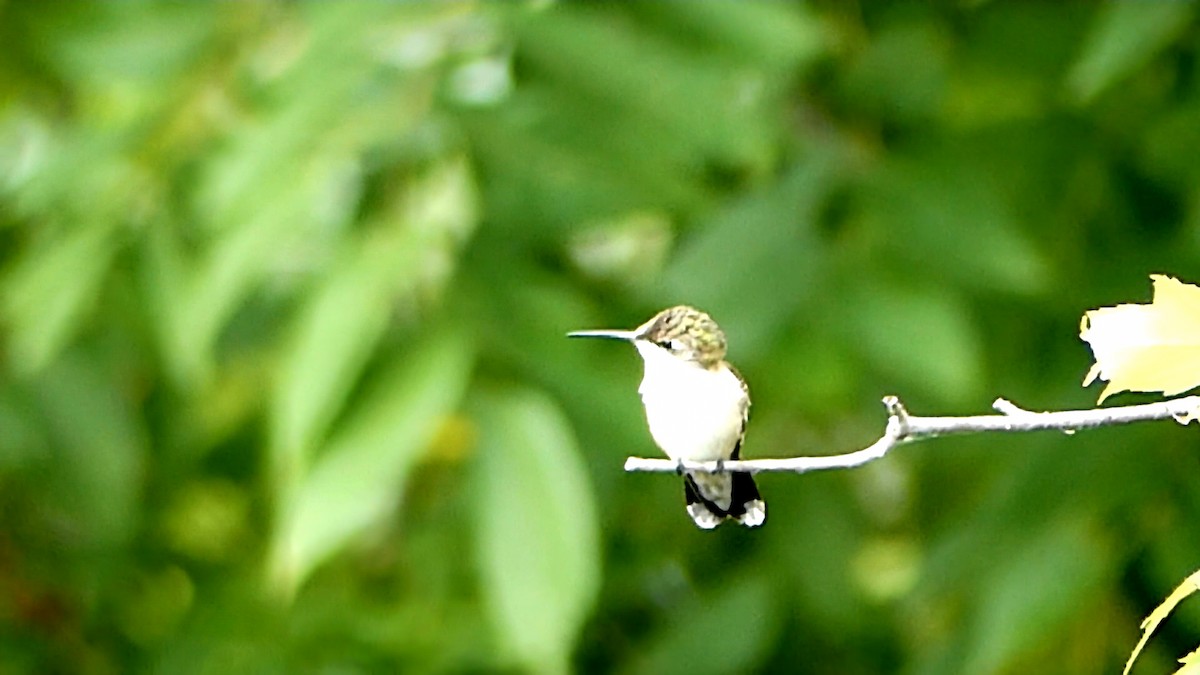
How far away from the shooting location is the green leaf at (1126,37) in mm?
2844

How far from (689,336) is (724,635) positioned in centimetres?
126

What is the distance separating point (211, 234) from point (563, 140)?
639 mm

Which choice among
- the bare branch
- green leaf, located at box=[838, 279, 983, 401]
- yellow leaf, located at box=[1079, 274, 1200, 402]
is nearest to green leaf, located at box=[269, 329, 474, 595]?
green leaf, located at box=[838, 279, 983, 401]

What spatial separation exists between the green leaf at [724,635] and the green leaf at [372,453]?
0.90 m

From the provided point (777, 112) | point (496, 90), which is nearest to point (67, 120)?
point (496, 90)

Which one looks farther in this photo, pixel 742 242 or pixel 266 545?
pixel 266 545

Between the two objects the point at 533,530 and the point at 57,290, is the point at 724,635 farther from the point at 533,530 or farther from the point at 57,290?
the point at 57,290

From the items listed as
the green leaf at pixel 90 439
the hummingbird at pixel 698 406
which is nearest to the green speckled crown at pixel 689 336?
the hummingbird at pixel 698 406

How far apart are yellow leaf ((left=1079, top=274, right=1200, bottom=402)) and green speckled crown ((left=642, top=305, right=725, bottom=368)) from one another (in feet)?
3.45

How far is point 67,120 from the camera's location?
411 cm

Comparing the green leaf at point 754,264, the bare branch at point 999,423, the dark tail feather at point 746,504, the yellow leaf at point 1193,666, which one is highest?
the green leaf at point 754,264

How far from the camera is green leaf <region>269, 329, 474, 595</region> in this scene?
257 centimetres

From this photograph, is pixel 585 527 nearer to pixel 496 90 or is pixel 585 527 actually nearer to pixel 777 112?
pixel 496 90

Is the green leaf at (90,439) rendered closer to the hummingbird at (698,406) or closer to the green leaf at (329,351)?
the green leaf at (329,351)
